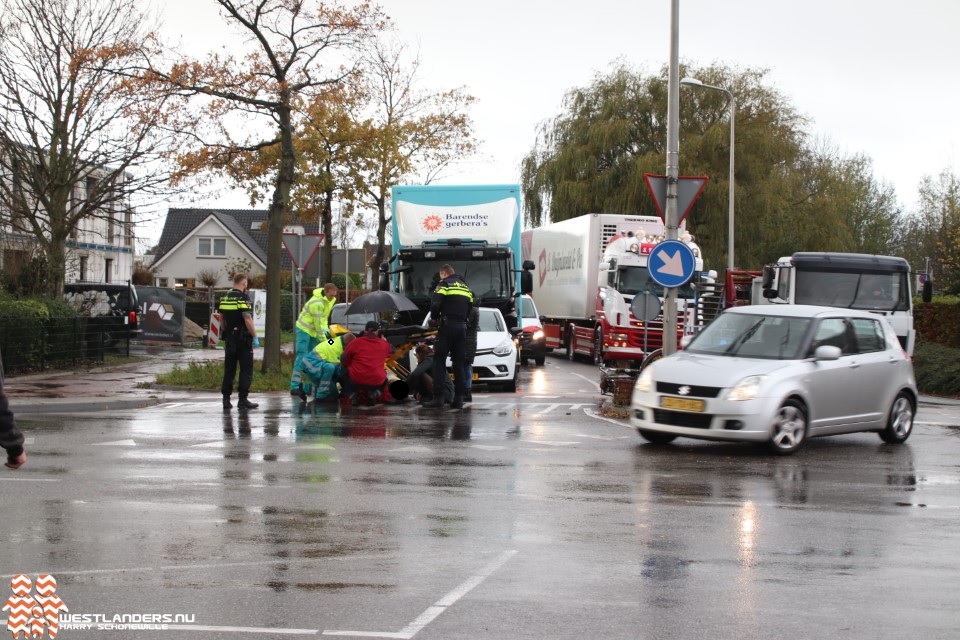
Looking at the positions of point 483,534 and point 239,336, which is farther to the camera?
point 239,336

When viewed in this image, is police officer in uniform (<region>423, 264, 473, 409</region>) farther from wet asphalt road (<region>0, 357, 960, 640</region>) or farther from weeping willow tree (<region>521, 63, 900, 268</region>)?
weeping willow tree (<region>521, 63, 900, 268</region>)

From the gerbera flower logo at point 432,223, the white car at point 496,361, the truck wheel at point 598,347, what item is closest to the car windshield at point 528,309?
the truck wheel at point 598,347

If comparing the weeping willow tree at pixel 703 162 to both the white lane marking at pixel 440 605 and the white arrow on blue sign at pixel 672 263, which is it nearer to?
the white arrow on blue sign at pixel 672 263

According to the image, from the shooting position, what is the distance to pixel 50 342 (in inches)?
962

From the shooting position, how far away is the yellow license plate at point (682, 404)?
12.3 metres

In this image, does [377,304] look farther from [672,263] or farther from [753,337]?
[753,337]

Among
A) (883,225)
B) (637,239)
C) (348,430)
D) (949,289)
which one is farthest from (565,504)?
(883,225)

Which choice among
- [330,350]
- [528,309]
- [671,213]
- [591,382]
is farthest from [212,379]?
[528,309]

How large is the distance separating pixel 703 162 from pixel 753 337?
104 ft

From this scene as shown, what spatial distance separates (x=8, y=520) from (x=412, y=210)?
59.0 ft

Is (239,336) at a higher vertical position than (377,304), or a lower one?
lower

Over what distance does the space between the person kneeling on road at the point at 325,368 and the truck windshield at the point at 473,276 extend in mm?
7241

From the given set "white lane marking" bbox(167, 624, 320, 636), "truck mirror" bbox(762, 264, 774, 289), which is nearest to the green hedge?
"truck mirror" bbox(762, 264, 774, 289)

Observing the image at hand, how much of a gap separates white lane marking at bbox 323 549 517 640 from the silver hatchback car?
212 inches
